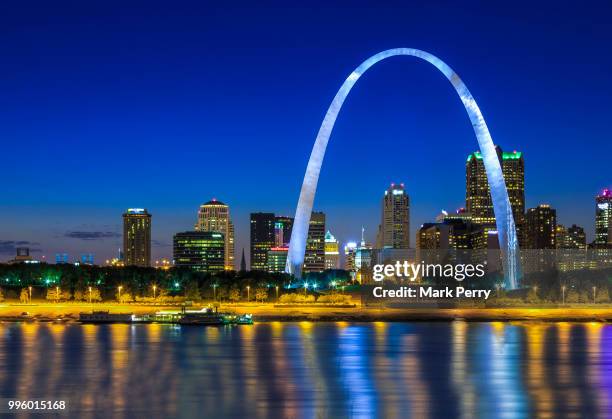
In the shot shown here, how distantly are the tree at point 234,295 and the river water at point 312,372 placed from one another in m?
31.0

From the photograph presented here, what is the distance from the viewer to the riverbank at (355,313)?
7581 cm

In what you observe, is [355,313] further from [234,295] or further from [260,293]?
[234,295]

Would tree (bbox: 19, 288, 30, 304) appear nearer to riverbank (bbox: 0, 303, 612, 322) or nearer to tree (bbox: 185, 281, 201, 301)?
riverbank (bbox: 0, 303, 612, 322)

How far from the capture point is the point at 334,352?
48.8m

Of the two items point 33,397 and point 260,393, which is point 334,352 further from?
point 33,397

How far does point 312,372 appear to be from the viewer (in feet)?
135

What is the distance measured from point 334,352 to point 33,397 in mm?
18572

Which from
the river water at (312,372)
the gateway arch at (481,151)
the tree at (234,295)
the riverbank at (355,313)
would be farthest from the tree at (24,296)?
the river water at (312,372)

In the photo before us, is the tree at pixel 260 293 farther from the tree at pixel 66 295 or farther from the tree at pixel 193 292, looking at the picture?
the tree at pixel 66 295

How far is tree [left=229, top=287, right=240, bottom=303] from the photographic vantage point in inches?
3780

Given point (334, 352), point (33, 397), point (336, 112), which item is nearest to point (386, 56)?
point (336, 112)

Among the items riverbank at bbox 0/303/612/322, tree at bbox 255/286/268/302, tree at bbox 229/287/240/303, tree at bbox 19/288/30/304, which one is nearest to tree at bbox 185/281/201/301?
tree at bbox 229/287/240/303

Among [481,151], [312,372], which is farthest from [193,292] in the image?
[312,372]

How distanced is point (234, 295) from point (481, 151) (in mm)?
28298
